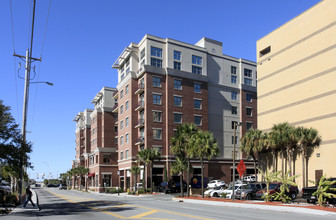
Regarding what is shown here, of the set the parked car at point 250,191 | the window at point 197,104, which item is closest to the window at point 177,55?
the window at point 197,104

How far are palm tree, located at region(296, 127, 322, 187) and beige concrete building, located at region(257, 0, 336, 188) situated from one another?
2.22ft

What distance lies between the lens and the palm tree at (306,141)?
3978 cm

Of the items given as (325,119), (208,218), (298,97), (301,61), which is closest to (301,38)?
(301,61)

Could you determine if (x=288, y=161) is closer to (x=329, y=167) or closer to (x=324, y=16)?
(x=329, y=167)

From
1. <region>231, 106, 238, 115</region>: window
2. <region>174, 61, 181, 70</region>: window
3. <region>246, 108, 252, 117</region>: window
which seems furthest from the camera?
<region>246, 108, 252, 117</region>: window

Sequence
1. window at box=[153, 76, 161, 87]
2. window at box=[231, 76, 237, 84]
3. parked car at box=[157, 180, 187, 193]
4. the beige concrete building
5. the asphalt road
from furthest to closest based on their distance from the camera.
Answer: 1. window at box=[231, 76, 237, 84]
2. window at box=[153, 76, 161, 87]
3. parked car at box=[157, 180, 187, 193]
4. the beige concrete building
5. the asphalt road

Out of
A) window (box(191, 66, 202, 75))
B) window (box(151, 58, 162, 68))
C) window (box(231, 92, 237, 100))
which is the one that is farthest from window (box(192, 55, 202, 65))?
window (box(231, 92, 237, 100))

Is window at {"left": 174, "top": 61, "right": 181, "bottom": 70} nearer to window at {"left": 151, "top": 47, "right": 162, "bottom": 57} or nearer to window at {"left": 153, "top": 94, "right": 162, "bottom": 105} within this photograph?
window at {"left": 151, "top": 47, "right": 162, "bottom": 57}

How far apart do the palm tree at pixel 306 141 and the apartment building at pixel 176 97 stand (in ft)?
84.1

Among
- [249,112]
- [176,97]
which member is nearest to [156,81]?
[176,97]

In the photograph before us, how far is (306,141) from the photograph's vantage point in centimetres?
4022

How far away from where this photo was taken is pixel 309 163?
134ft

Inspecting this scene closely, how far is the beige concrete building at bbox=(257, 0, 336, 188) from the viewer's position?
39.0 meters

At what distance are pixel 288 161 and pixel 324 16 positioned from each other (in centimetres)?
1833
